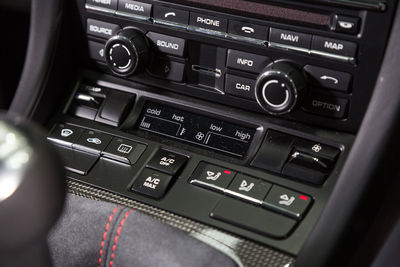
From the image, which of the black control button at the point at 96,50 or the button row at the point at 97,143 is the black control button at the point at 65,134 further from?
the black control button at the point at 96,50

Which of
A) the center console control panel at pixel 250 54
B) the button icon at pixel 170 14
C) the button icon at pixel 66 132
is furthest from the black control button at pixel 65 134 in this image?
the button icon at pixel 170 14

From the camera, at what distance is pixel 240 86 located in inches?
35.2

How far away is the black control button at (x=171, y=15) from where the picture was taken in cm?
89

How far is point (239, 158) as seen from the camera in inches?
34.7

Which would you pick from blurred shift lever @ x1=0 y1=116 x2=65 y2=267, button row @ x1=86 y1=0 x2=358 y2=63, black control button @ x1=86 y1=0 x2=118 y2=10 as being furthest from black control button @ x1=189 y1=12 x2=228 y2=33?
blurred shift lever @ x1=0 y1=116 x2=65 y2=267

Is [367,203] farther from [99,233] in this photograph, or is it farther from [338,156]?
[99,233]

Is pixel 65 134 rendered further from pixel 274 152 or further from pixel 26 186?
pixel 26 186

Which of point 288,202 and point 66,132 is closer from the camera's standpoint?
point 288,202

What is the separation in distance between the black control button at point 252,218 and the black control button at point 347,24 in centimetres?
24

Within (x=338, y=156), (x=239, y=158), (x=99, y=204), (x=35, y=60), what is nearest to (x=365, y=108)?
(x=338, y=156)

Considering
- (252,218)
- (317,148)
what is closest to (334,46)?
(317,148)

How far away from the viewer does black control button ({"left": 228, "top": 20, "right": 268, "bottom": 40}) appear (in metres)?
0.85

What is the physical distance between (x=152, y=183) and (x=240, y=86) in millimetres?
175

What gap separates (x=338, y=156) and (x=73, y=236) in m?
0.35
